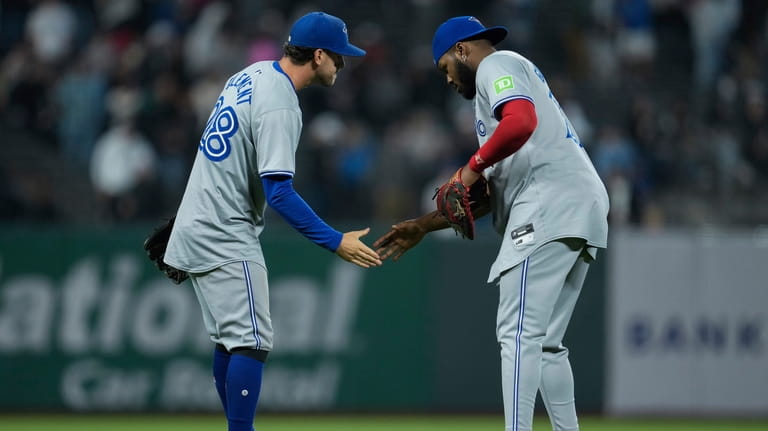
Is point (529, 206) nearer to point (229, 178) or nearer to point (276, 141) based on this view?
point (276, 141)

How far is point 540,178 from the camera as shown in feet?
17.4

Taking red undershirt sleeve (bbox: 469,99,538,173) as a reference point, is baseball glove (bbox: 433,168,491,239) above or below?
below

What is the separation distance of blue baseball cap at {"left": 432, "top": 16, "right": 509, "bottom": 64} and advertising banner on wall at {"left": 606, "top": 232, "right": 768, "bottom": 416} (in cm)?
482

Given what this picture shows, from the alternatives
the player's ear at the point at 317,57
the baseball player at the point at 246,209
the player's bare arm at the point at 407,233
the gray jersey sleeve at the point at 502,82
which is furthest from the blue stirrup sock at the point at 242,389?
the gray jersey sleeve at the point at 502,82

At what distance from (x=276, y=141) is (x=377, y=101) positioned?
7.89 meters

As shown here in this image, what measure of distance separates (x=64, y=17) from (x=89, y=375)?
18.7 ft

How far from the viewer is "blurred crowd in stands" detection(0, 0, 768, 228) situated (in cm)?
1145

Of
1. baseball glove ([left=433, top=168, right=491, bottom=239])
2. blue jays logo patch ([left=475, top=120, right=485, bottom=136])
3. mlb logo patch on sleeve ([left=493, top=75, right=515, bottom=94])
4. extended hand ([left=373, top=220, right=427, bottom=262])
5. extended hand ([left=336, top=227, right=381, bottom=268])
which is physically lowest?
extended hand ([left=336, top=227, right=381, bottom=268])

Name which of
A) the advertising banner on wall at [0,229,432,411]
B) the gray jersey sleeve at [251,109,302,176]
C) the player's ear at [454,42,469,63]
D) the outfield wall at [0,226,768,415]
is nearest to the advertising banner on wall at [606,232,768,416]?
the outfield wall at [0,226,768,415]

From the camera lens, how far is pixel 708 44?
14602 millimetres

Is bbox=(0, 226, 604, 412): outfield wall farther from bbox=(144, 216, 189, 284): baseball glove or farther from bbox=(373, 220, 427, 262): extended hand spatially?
bbox=(373, 220, 427, 262): extended hand

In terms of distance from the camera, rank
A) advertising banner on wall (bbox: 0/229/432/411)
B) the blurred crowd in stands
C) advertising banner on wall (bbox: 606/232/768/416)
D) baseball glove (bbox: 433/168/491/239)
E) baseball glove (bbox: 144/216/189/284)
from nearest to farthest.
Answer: baseball glove (bbox: 433/168/491/239), baseball glove (bbox: 144/216/189/284), advertising banner on wall (bbox: 0/229/432/411), advertising banner on wall (bbox: 606/232/768/416), the blurred crowd in stands

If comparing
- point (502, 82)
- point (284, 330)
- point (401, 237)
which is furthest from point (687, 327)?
point (502, 82)

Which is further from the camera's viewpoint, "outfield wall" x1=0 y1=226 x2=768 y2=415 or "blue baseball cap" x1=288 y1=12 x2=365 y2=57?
"outfield wall" x1=0 y1=226 x2=768 y2=415
